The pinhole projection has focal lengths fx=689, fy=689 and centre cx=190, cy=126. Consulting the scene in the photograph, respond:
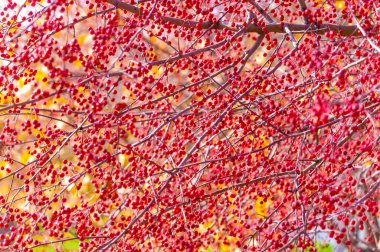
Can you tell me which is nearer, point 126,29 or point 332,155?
point 332,155

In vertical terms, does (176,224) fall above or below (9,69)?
below

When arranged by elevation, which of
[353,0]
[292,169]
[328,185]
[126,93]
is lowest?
[328,185]

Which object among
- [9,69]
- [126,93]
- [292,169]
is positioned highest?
[126,93]

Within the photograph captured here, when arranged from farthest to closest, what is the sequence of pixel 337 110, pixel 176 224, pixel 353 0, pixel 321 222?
pixel 353 0 < pixel 176 224 < pixel 321 222 < pixel 337 110

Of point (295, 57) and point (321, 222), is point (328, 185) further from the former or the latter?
point (295, 57)

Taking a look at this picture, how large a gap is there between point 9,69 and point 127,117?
0.79 metres

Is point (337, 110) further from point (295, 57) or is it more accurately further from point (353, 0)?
point (353, 0)

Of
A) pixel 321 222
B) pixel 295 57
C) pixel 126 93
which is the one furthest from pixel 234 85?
pixel 126 93

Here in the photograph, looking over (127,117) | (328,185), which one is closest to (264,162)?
(328,185)

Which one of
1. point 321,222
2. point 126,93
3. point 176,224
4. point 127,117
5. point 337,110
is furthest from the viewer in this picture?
point 126,93

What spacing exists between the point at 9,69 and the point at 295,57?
1.89 meters

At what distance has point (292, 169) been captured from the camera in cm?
461

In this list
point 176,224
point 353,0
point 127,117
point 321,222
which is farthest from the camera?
point 353,0

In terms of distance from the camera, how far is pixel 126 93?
899 cm
